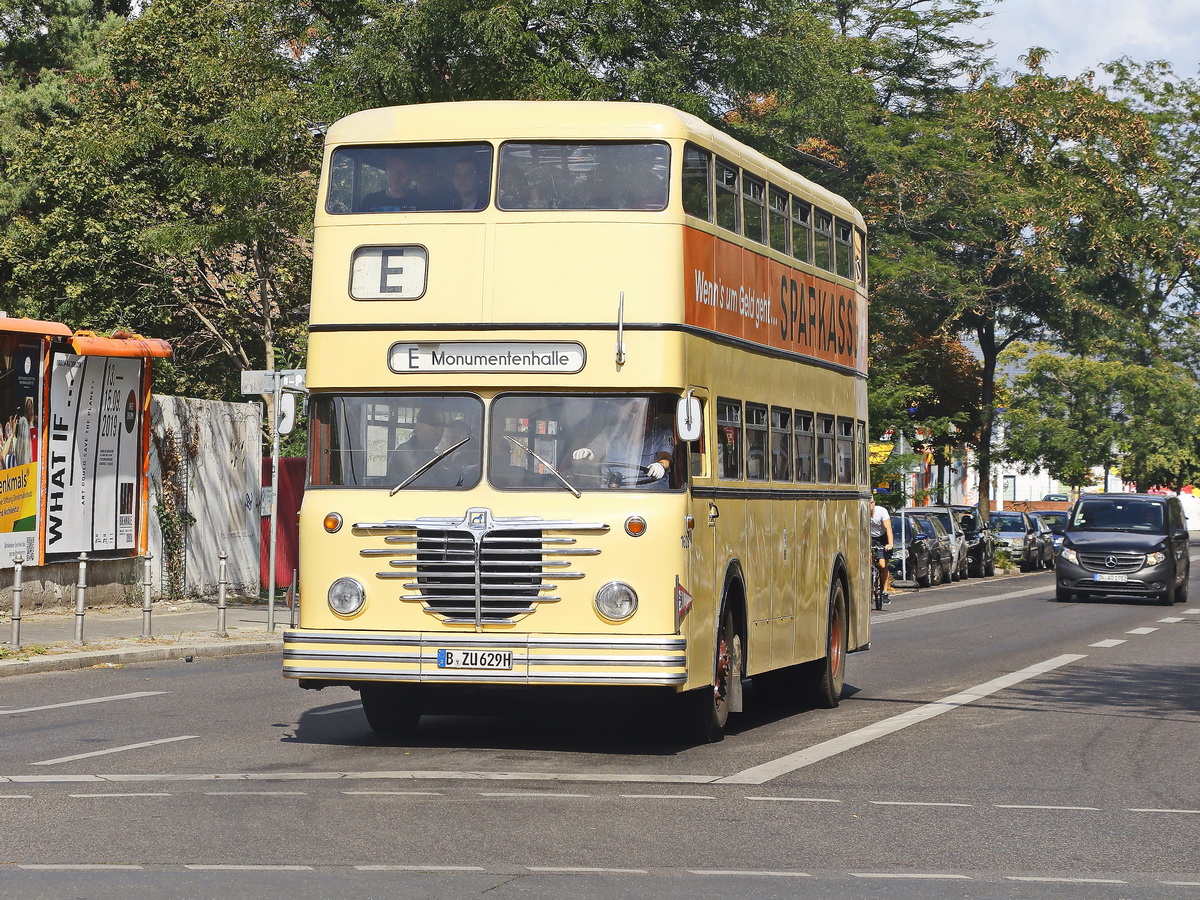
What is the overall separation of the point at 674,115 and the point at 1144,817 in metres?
5.23

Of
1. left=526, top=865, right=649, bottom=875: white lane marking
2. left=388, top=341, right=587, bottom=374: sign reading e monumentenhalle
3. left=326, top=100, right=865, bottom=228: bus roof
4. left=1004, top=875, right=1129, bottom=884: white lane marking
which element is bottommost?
left=1004, top=875, right=1129, bottom=884: white lane marking

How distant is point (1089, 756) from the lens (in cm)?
1245

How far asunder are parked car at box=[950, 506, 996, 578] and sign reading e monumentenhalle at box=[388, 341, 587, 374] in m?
35.9

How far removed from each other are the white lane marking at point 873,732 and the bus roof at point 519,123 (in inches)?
158

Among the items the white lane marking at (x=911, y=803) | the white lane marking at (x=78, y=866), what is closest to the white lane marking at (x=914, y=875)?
the white lane marking at (x=911, y=803)

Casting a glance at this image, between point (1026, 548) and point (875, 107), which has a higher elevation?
point (875, 107)

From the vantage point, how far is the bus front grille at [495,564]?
11461mm

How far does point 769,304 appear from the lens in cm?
1409

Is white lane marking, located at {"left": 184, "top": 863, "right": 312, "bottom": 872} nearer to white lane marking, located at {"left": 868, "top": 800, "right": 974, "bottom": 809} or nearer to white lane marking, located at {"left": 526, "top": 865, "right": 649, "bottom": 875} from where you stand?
white lane marking, located at {"left": 526, "top": 865, "right": 649, "bottom": 875}

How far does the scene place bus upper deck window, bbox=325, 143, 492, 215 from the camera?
12.1 meters

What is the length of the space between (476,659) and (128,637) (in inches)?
405

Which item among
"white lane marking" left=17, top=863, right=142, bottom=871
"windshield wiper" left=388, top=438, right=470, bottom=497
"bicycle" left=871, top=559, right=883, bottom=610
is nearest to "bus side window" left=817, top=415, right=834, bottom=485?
"windshield wiper" left=388, top=438, right=470, bottom=497

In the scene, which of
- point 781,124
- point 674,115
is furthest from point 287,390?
point 781,124

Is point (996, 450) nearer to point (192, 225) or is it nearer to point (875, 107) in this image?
point (875, 107)
